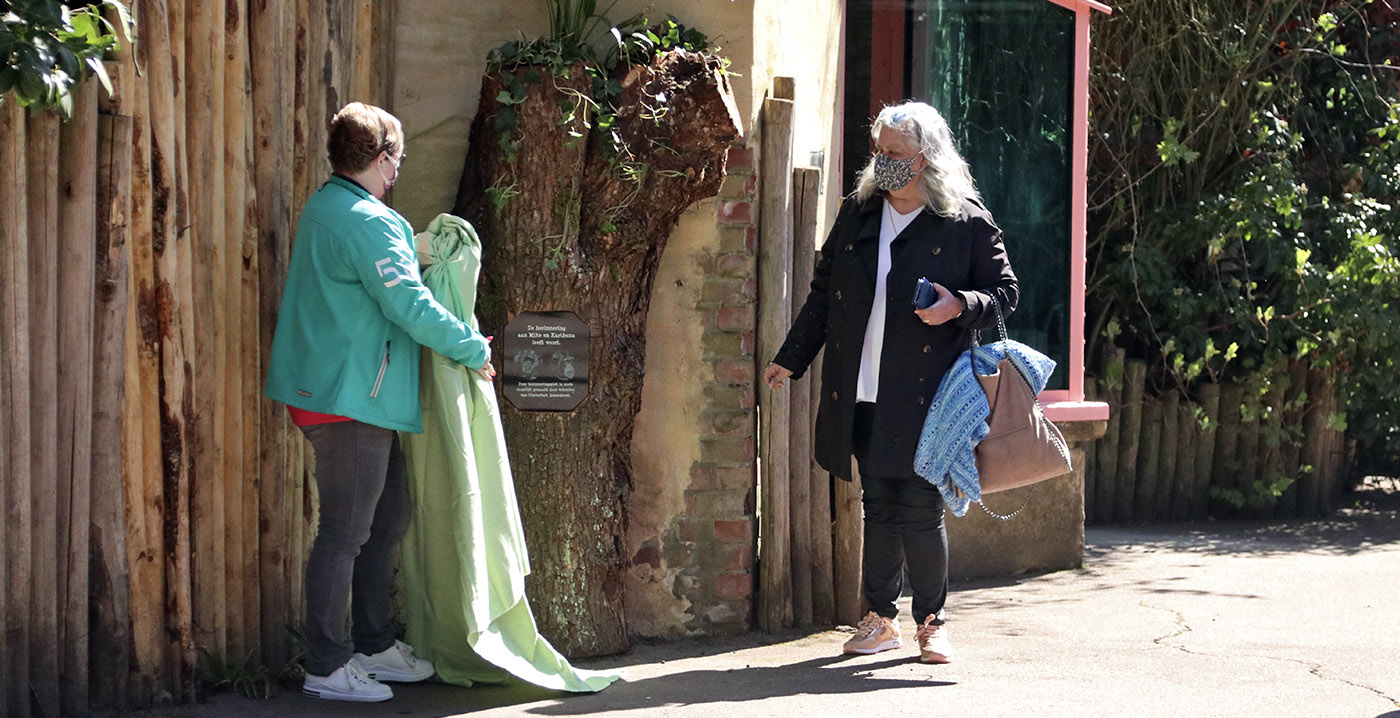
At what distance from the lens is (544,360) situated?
5023 millimetres

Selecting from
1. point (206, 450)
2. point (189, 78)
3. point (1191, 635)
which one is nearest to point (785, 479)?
point (1191, 635)

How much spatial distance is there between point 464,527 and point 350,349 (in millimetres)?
619

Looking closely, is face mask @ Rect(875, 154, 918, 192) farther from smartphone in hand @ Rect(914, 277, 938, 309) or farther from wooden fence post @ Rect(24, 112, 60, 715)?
wooden fence post @ Rect(24, 112, 60, 715)

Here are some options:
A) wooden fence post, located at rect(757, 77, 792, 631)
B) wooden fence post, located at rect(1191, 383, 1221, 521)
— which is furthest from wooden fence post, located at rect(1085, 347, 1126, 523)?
wooden fence post, located at rect(757, 77, 792, 631)

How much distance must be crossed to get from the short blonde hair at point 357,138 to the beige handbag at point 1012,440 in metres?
2.02

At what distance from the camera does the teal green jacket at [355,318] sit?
4.21 meters

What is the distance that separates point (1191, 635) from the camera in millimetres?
5715

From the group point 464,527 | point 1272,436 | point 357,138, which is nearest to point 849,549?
point 464,527

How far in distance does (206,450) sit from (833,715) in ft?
6.54

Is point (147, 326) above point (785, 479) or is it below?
above

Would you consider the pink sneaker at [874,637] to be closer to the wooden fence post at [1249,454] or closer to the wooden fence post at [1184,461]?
the wooden fence post at [1184,461]

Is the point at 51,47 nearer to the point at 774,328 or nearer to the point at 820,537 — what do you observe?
the point at 774,328

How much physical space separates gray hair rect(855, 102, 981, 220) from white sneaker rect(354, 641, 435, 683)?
2.21 metres

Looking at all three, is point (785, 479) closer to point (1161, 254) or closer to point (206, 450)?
point (206, 450)
